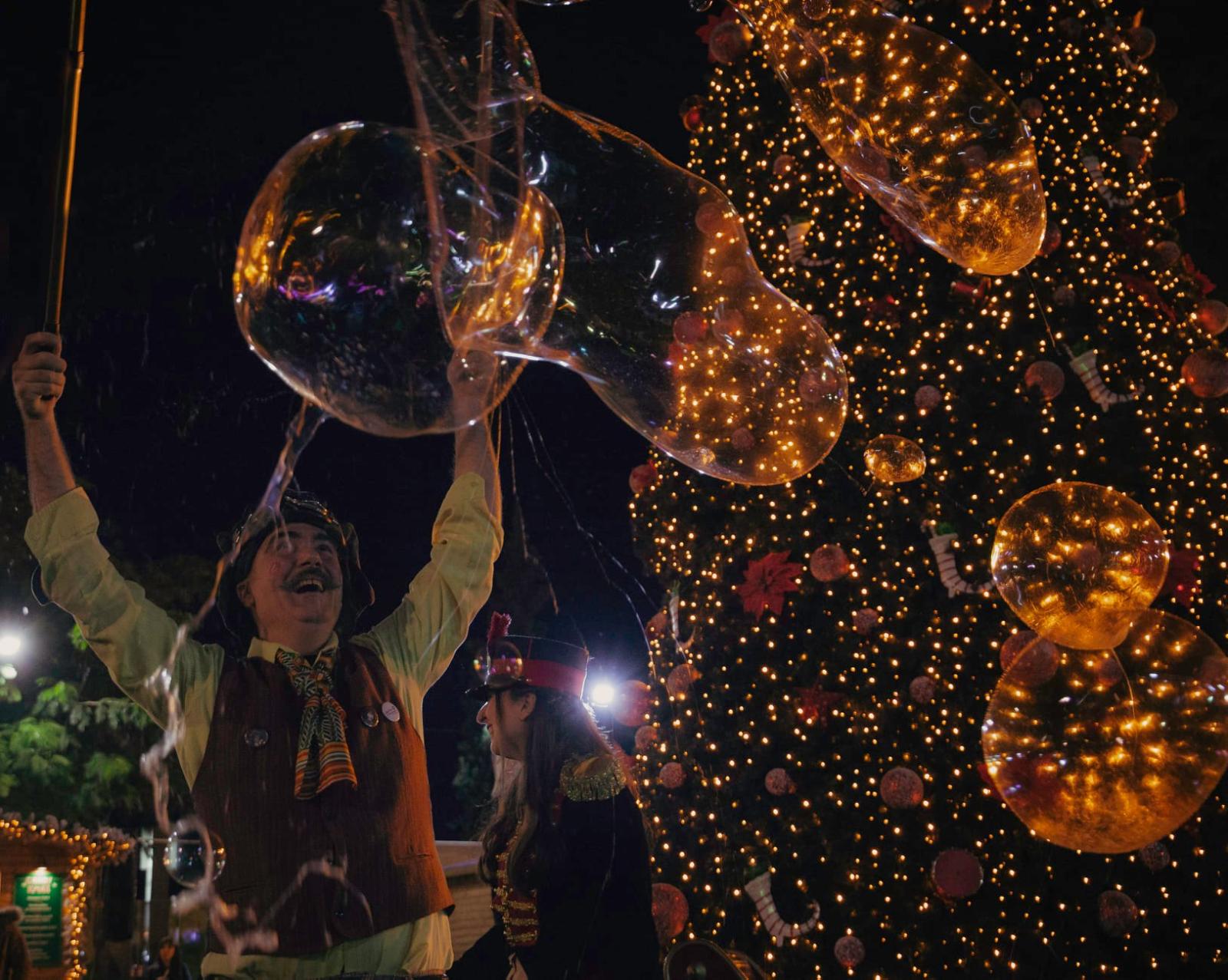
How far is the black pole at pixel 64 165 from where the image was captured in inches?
81.7

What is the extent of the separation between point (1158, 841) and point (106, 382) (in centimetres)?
773

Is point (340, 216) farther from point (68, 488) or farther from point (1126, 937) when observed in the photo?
point (1126, 937)

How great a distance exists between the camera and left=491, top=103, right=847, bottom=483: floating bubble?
2844mm

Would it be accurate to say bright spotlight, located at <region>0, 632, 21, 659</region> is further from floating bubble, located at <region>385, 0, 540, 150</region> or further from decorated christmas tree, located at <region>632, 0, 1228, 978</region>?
floating bubble, located at <region>385, 0, 540, 150</region>

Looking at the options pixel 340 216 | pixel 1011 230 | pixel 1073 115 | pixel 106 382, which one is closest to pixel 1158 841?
pixel 1011 230

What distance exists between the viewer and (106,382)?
8.10m

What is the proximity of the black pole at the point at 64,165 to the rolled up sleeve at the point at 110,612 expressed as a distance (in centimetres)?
41

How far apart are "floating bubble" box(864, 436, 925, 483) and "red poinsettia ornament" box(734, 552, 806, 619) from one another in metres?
0.63

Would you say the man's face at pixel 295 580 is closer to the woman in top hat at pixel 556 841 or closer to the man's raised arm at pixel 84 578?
the man's raised arm at pixel 84 578

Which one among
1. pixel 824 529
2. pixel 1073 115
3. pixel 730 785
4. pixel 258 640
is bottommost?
pixel 730 785

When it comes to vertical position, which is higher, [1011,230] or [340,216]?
[1011,230]

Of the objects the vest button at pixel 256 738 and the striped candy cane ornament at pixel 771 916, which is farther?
the striped candy cane ornament at pixel 771 916

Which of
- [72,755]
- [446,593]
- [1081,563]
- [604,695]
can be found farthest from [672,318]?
[72,755]

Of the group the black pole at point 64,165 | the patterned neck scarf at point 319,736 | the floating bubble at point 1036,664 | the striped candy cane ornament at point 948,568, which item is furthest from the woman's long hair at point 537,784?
the striped candy cane ornament at point 948,568
